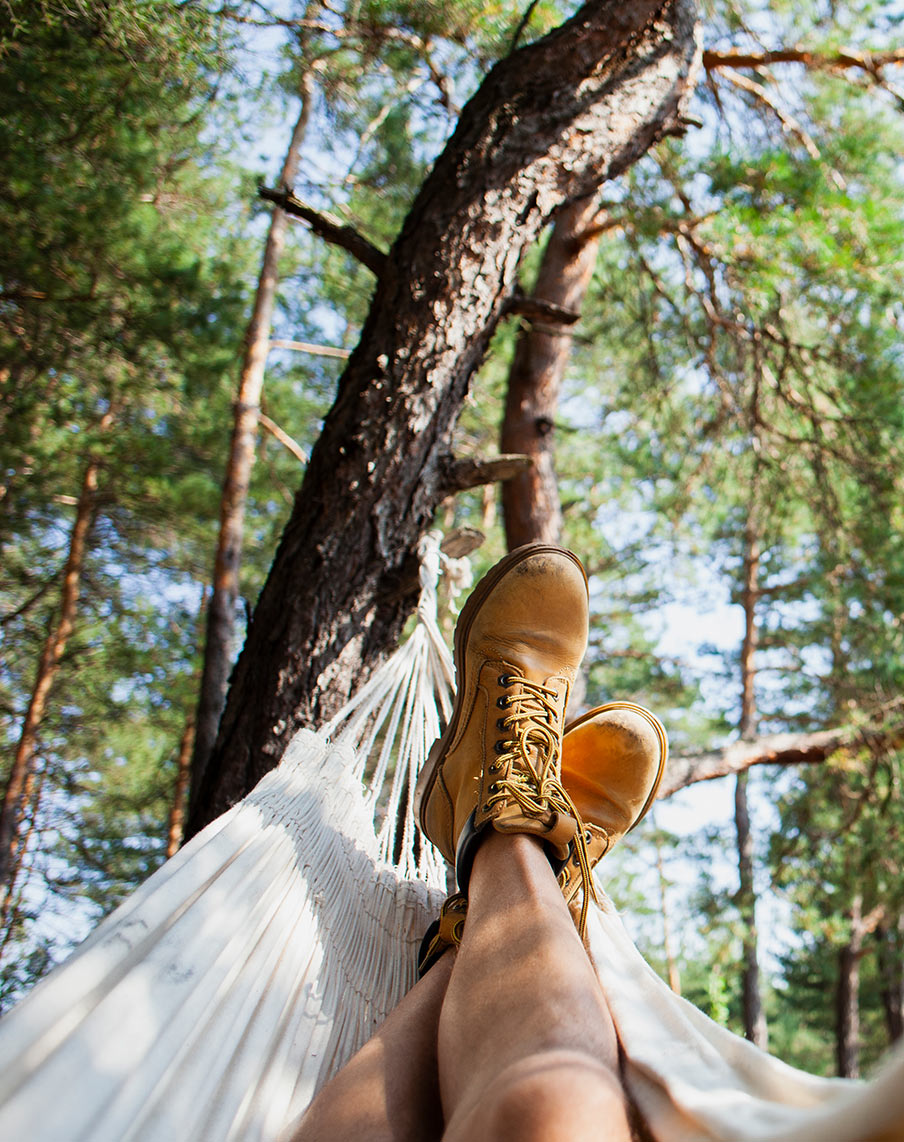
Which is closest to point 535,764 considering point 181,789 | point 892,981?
point 181,789

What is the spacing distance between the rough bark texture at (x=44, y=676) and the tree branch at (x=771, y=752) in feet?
11.6

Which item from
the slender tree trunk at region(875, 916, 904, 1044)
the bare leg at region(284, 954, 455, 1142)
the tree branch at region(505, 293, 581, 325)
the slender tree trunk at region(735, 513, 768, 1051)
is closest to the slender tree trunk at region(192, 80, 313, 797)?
the tree branch at region(505, 293, 581, 325)

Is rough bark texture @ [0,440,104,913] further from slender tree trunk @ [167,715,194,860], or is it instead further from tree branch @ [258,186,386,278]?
tree branch @ [258,186,386,278]

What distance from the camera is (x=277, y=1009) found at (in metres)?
0.85

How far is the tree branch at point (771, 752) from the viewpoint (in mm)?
2879

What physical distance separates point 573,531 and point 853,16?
10.3 ft

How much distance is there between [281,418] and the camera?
19.2 ft

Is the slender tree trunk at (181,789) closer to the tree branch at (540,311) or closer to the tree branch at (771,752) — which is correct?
the tree branch at (771,752)

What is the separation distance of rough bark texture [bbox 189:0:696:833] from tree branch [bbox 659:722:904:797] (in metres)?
1.65

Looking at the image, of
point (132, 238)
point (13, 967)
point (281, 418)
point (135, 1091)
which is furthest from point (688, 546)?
point (135, 1091)

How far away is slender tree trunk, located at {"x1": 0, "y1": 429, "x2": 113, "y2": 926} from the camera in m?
4.70

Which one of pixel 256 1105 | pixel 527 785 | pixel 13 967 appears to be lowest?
pixel 13 967

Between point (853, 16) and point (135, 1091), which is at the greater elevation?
point (853, 16)

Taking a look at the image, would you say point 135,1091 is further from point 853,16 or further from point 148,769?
point 148,769
